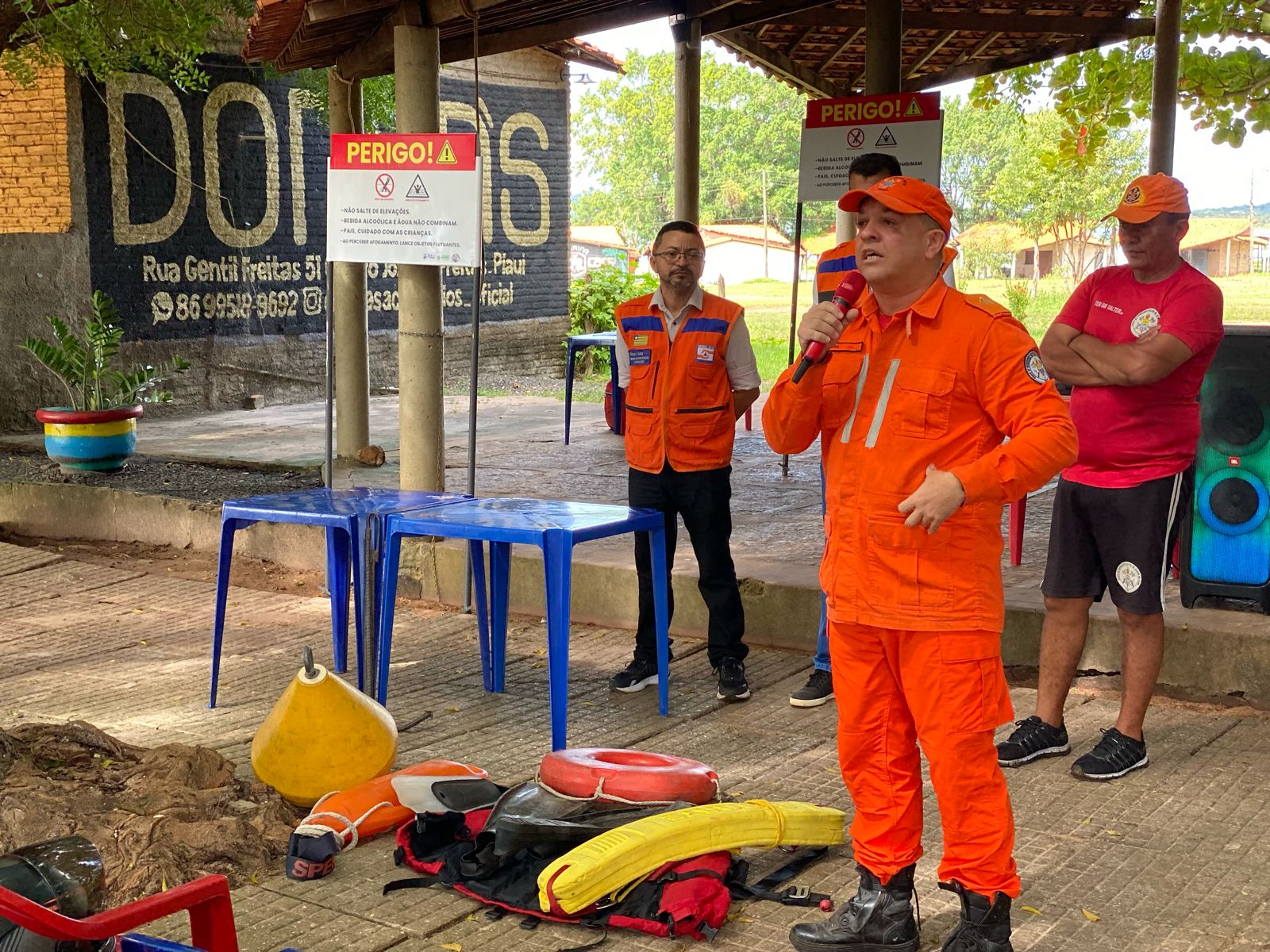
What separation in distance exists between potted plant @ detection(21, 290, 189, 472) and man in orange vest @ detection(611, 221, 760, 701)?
19.4 feet

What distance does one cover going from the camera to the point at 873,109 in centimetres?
831

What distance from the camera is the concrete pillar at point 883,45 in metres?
9.07

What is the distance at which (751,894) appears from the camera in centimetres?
397

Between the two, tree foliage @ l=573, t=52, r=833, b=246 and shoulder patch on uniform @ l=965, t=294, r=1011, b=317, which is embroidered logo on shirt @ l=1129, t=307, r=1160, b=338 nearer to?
shoulder patch on uniform @ l=965, t=294, r=1011, b=317

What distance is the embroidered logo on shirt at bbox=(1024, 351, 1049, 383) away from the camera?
11.1ft

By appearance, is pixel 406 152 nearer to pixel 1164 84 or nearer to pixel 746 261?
pixel 1164 84

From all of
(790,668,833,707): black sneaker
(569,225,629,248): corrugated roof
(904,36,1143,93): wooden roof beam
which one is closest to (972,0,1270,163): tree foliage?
(904,36,1143,93): wooden roof beam

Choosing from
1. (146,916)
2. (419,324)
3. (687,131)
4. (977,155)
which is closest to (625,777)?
(146,916)

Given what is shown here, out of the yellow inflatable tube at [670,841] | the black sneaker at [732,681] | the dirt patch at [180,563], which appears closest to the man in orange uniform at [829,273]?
the black sneaker at [732,681]

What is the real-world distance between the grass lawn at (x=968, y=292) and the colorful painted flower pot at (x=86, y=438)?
1080 centimetres

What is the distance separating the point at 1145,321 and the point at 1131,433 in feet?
1.24

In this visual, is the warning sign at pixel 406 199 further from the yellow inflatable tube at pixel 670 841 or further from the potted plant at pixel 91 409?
the potted plant at pixel 91 409

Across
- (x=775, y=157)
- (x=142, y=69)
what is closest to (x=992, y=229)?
(x=775, y=157)

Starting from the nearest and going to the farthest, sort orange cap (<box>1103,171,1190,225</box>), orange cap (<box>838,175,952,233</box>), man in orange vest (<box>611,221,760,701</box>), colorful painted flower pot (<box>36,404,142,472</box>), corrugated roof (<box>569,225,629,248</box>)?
orange cap (<box>838,175,952,233</box>) → orange cap (<box>1103,171,1190,225</box>) → man in orange vest (<box>611,221,760,701</box>) → colorful painted flower pot (<box>36,404,142,472</box>) → corrugated roof (<box>569,225,629,248</box>)
